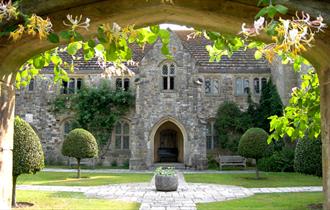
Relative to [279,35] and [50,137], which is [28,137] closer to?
[279,35]

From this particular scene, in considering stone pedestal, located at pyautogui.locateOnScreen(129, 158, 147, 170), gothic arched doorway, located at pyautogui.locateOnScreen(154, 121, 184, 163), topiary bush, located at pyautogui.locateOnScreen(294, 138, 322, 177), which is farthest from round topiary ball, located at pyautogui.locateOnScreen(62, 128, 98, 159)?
topiary bush, located at pyautogui.locateOnScreen(294, 138, 322, 177)

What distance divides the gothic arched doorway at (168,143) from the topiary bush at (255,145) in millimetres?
7802

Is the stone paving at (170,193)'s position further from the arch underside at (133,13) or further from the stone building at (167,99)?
the arch underside at (133,13)

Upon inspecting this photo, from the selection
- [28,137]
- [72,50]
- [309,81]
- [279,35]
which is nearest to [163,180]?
[28,137]

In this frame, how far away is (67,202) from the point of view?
10.8m

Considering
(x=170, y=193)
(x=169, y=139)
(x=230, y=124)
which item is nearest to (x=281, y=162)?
(x=230, y=124)

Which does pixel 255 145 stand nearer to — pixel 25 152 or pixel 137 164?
pixel 137 164

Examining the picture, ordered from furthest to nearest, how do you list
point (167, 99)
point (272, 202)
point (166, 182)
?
point (167, 99), point (166, 182), point (272, 202)

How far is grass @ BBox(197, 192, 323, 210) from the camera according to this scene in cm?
996

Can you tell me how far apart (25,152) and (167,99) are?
1306cm

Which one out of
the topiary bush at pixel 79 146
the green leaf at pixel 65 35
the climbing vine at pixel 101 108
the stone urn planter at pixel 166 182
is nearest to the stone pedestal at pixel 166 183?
the stone urn planter at pixel 166 182

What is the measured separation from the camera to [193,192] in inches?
514

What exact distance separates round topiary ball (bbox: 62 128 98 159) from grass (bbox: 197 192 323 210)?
28.4 feet

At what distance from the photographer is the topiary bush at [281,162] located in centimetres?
2103
